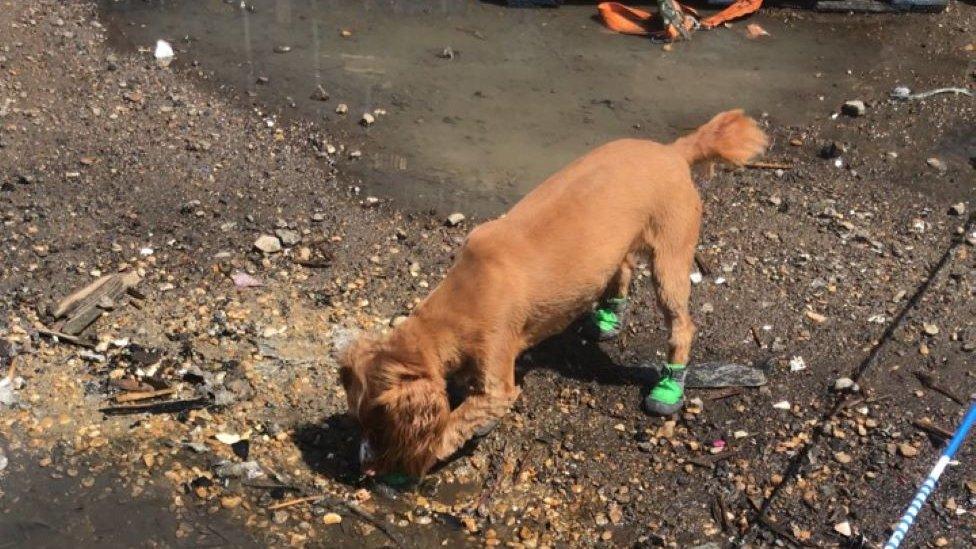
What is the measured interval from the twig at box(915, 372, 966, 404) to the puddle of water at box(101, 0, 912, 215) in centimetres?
301

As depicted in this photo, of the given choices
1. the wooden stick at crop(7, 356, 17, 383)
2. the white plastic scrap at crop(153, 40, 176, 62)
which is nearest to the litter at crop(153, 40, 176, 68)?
the white plastic scrap at crop(153, 40, 176, 62)

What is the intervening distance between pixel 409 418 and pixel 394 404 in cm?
10

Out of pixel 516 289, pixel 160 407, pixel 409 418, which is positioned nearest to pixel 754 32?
pixel 516 289

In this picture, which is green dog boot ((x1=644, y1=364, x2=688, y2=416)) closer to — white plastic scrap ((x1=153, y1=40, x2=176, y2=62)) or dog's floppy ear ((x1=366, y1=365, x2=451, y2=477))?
dog's floppy ear ((x1=366, y1=365, x2=451, y2=477))

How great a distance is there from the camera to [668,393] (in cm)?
546

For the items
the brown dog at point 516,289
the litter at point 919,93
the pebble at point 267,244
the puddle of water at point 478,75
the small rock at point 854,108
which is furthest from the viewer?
the litter at point 919,93

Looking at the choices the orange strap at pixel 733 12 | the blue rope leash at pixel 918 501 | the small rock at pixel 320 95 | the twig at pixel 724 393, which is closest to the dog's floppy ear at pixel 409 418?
the twig at pixel 724 393

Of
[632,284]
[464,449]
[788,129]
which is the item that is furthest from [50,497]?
[788,129]

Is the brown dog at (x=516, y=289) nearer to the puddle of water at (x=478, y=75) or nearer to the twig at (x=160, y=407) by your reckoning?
the twig at (x=160, y=407)

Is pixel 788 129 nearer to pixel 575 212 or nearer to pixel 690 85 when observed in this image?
pixel 690 85

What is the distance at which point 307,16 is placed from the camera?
9383 mm

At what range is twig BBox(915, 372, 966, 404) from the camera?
217 inches

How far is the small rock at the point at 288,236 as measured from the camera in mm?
6434

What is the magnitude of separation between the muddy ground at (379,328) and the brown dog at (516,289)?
548mm
